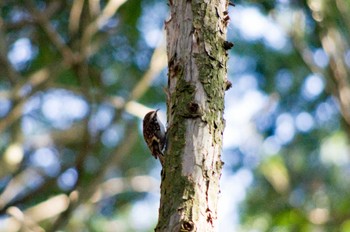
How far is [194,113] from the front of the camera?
3285 millimetres

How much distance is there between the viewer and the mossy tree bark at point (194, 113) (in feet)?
10.2

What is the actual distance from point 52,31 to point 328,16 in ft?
7.90

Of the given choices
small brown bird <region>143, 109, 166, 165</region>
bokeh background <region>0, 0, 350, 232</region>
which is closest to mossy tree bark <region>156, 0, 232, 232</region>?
small brown bird <region>143, 109, 166, 165</region>

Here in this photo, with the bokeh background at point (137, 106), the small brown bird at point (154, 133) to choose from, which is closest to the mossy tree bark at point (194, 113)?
the small brown bird at point (154, 133)

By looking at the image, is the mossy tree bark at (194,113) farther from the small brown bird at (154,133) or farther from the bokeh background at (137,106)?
the bokeh background at (137,106)

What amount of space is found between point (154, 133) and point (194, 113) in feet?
3.69

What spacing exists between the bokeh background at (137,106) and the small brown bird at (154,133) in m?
2.27

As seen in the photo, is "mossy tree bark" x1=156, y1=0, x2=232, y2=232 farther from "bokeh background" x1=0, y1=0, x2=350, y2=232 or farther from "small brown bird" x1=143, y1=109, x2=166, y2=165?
"bokeh background" x1=0, y1=0, x2=350, y2=232

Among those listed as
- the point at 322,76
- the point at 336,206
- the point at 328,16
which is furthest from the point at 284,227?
the point at 328,16

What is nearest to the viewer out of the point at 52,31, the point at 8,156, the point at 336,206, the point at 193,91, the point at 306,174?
the point at 193,91

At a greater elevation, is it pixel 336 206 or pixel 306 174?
pixel 306 174

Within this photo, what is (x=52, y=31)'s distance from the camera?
7141 millimetres

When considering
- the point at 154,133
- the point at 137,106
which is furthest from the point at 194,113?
the point at 137,106

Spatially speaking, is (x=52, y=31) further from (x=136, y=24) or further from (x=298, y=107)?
(x=298, y=107)
